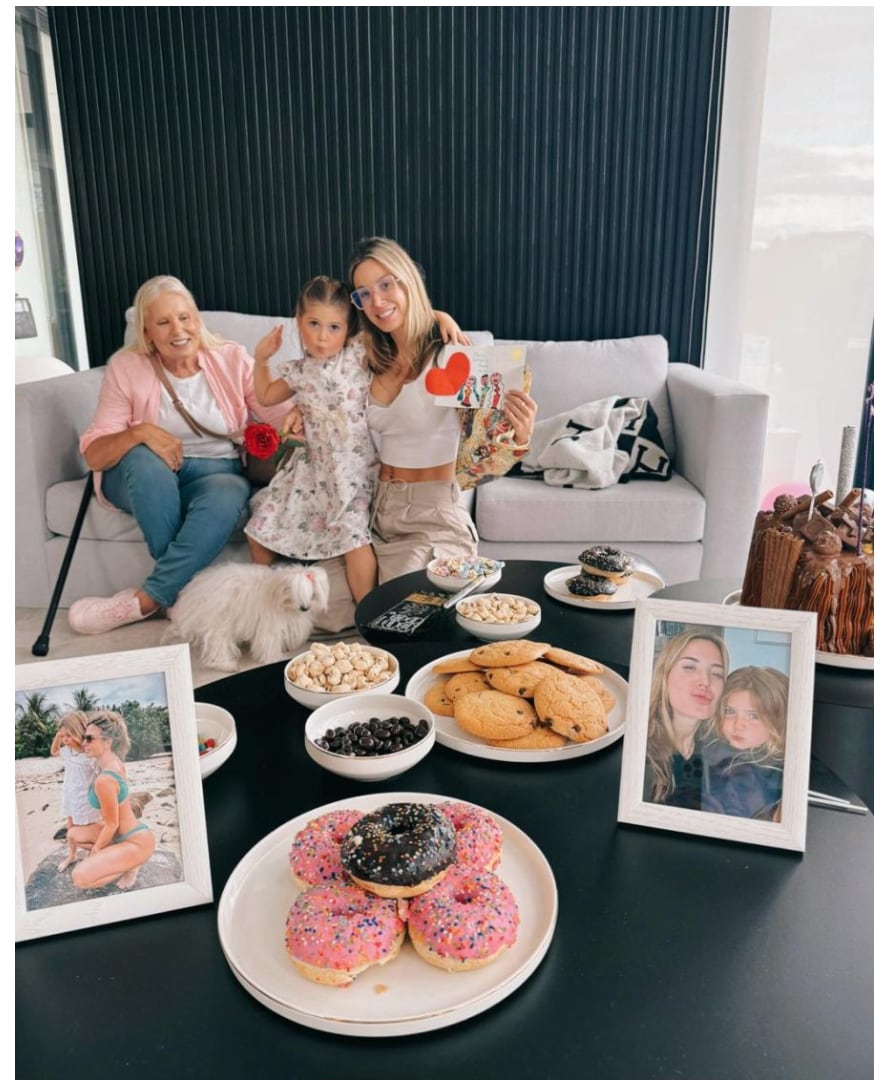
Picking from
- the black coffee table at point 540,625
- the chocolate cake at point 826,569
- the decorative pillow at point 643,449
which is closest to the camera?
the chocolate cake at point 826,569

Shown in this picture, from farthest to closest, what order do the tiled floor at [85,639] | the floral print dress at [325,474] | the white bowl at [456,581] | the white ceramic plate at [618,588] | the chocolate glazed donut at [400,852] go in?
1. the tiled floor at [85,639]
2. the floral print dress at [325,474]
3. the white bowl at [456,581]
4. the white ceramic plate at [618,588]
5. the chocolate glazed donut at [400,852]

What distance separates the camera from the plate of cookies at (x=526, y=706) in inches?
39.8

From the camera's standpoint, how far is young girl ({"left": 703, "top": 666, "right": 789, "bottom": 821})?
2.76 feet

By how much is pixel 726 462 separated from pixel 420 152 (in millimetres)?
1839

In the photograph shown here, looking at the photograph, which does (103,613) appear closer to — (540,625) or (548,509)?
(548,509)

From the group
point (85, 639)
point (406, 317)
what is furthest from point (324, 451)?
point (85, 639)

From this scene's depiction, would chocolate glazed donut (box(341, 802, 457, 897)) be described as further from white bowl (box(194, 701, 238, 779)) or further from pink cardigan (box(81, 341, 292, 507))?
pink cardigan (box(81, 341, 292, 507))

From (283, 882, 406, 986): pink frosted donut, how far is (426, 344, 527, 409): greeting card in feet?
5.08

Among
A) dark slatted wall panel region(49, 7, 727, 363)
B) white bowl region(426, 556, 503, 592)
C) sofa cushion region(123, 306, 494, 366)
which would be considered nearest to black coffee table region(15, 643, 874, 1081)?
white bowl region(426, 556, 503, 592)

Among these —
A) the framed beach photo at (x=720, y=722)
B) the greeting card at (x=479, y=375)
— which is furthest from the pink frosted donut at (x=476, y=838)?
the greeting card at (x=479, y=375)

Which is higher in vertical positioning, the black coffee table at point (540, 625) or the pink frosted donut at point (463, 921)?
the pink frosted donut at point (463, 921)

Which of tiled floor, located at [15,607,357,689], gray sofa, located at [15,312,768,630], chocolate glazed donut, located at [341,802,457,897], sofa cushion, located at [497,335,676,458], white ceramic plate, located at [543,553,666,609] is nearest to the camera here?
chocolate glazed donut, located at [341,802,457,897]

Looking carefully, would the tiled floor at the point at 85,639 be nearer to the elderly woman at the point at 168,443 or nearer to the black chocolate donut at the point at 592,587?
the elderly woman at the point at 168,443

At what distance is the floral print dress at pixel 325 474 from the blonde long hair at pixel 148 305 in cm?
43
